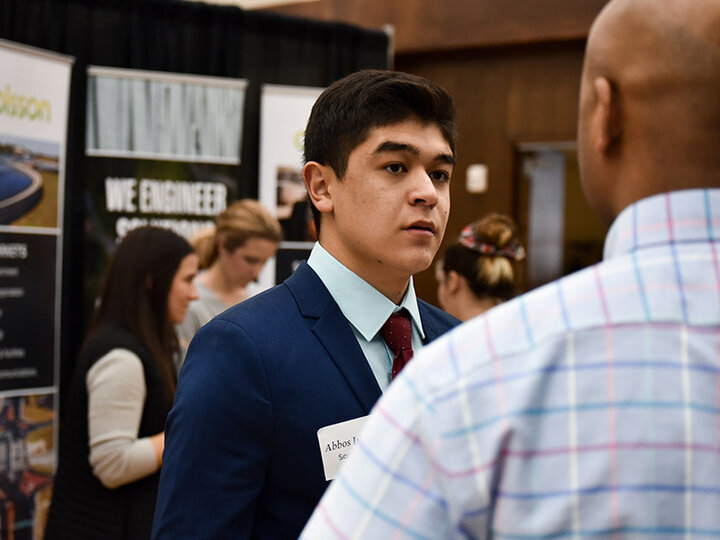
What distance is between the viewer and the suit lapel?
1.23m

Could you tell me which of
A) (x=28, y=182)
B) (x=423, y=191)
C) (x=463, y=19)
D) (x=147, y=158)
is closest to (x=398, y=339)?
(x=423, y=191)

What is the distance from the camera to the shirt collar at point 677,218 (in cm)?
64

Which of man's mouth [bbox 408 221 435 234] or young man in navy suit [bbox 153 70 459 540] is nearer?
young man in navy suit [bbox 153 70 459 540]

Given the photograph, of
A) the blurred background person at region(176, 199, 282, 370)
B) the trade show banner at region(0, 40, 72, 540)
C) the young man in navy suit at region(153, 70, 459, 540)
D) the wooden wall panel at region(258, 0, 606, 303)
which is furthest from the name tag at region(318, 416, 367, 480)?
the wooden wall panel at region(258, 0, 606, 303)

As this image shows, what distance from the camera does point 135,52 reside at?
15.5 ft

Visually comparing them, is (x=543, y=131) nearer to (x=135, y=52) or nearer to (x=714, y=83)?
(x=135, y=52)

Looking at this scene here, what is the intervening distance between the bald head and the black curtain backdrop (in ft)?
13.8

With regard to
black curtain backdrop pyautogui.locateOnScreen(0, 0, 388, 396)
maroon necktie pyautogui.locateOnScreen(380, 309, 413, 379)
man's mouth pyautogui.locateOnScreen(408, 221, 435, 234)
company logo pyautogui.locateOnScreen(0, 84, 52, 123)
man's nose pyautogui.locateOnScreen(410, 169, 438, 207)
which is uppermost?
black curtain backdrop pyautogui.locateOnScreen(0, 0, 388, 396)

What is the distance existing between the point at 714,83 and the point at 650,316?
0.20 metres

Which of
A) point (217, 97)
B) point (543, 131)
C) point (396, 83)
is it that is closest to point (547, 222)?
point (543, 131)

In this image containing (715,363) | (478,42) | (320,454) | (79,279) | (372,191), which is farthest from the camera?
(478,42)

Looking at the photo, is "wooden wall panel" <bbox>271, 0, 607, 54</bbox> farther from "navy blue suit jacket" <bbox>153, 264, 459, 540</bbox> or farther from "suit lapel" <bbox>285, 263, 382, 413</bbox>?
"navy blue suit jacket" <bbox>153, 264, 459, 540</bbox>

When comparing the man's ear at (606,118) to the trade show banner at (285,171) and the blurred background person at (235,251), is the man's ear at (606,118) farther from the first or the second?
the trade show banner at (285,171)

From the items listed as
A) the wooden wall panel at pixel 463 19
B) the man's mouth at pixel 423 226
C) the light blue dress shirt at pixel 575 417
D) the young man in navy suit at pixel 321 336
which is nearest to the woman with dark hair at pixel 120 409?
the young man in navy suit at pixel 321 336
